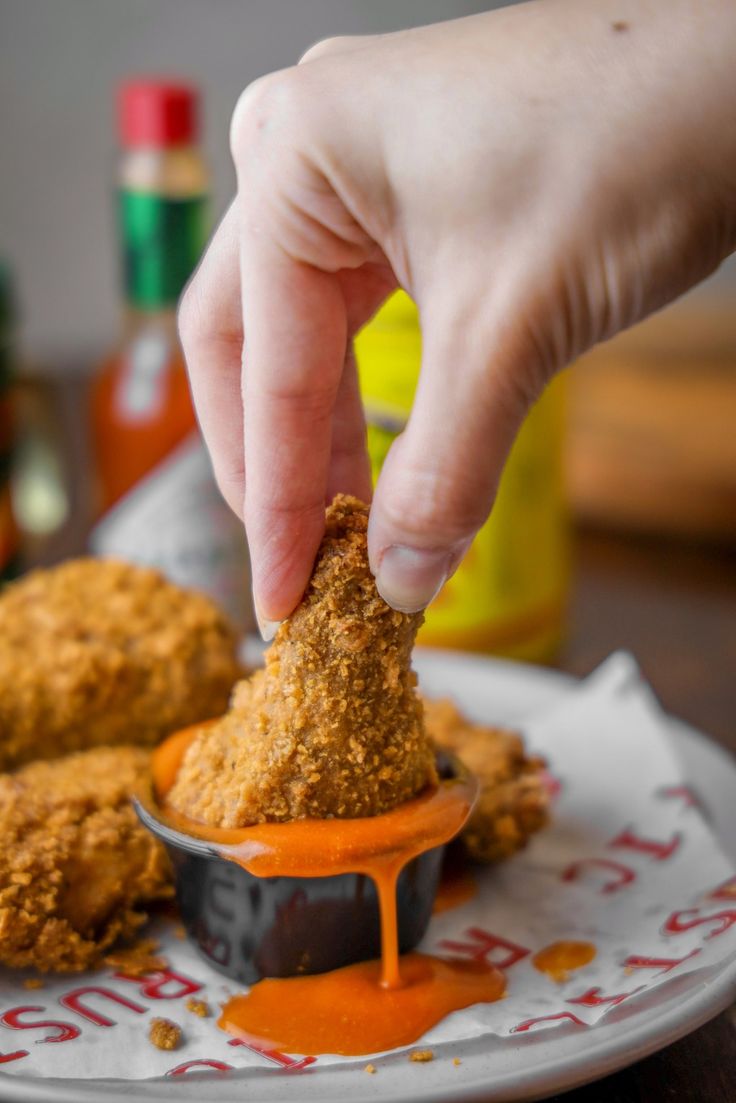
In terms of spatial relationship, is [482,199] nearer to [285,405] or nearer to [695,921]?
[285,405]

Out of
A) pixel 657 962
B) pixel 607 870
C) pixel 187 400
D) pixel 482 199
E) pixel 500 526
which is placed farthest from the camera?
pixel 187 400

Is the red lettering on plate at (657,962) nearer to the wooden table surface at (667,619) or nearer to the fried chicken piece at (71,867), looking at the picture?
the fried chicken piece at (71,867)

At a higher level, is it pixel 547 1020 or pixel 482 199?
pixel 482 199

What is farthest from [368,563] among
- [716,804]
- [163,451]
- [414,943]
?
[163,451]

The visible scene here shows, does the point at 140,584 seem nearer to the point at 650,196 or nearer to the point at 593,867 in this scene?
the point at 593,867

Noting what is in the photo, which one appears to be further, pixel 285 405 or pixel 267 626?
pixel 267 626

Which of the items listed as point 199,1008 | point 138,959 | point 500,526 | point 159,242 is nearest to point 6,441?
point 159,242
